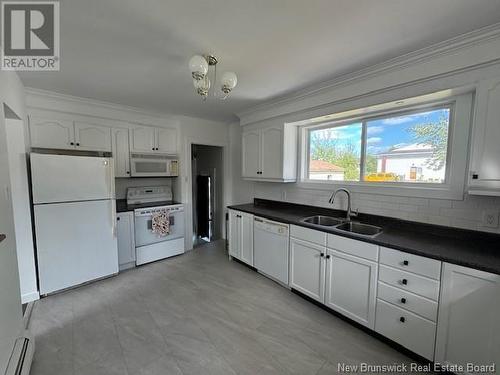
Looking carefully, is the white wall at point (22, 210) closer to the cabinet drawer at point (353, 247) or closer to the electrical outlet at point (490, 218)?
the cabinet drawer at point (353, 247)

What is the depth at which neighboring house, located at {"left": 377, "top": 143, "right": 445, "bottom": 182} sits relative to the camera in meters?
2.13

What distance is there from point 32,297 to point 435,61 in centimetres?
456

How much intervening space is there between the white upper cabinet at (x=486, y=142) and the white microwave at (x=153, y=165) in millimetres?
3738

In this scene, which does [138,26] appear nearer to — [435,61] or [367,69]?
[367,69]

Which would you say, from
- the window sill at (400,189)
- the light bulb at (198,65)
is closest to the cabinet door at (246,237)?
the window sill at (400,189)

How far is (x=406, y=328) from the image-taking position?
5.57 feet

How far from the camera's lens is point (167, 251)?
3613 millimetres

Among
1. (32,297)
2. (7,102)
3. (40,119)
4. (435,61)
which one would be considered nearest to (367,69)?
(435,61)

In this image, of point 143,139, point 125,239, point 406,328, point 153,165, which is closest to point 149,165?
point 153,165

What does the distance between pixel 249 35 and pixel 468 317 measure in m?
2.43

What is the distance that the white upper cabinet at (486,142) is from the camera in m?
1.52

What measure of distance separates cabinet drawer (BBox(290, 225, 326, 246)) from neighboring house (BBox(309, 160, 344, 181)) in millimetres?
909

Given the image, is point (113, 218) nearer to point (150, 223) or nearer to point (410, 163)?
point (150, 223)

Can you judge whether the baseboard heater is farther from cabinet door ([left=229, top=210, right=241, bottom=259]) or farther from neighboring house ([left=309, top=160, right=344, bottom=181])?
neighboring house ([left=309, top=160, right=344, bottom=181])
